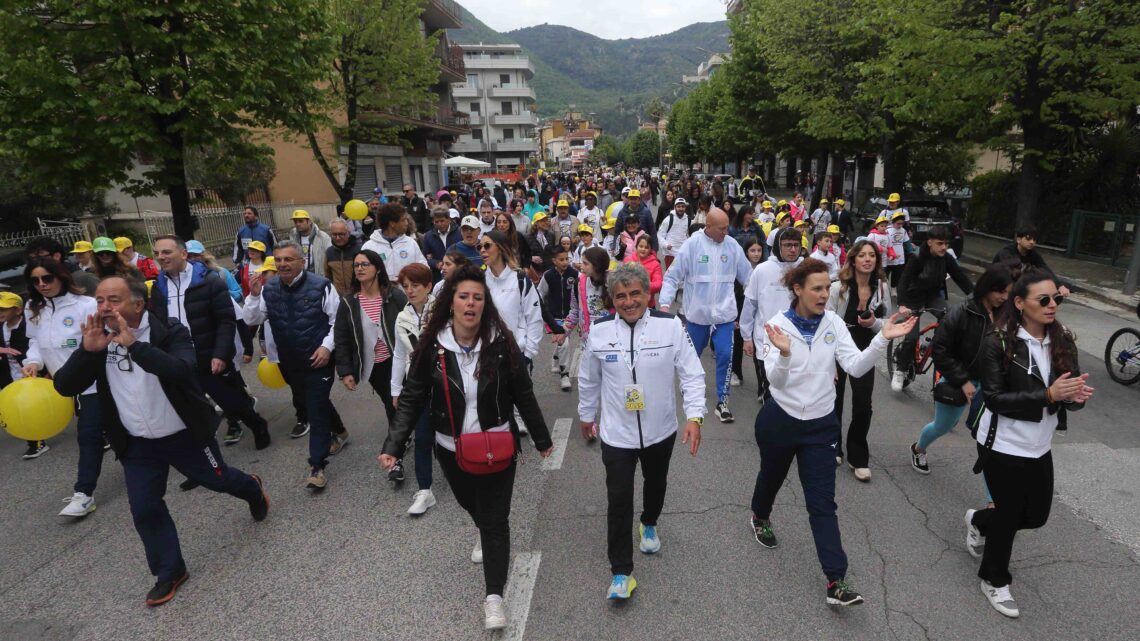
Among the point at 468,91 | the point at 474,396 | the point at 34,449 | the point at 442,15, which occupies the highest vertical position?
the point at 468,91

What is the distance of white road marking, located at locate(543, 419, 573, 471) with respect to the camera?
5184 millimetres

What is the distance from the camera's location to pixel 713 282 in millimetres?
5828

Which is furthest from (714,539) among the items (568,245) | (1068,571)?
(568,245)

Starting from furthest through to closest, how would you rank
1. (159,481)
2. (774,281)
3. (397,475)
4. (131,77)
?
1. (131,77)
2. (774,281)
3. (397,475)
4. (159,481)

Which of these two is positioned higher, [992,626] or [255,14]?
[255,14]

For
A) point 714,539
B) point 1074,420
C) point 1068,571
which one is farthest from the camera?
point 1074,420

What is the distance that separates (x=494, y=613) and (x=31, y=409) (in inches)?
164

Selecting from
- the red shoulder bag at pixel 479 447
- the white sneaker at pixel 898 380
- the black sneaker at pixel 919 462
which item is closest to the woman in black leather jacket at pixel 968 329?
the black sneaker at pixel 919 462

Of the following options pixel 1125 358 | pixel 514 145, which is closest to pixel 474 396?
pixel 1125 358

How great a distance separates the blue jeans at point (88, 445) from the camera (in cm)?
469

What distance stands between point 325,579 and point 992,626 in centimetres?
376

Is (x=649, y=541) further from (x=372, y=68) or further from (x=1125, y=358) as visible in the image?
(x=372, y=68)

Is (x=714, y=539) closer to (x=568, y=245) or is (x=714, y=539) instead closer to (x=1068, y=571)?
(x=1068, y=571)

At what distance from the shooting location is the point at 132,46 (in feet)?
33.8
